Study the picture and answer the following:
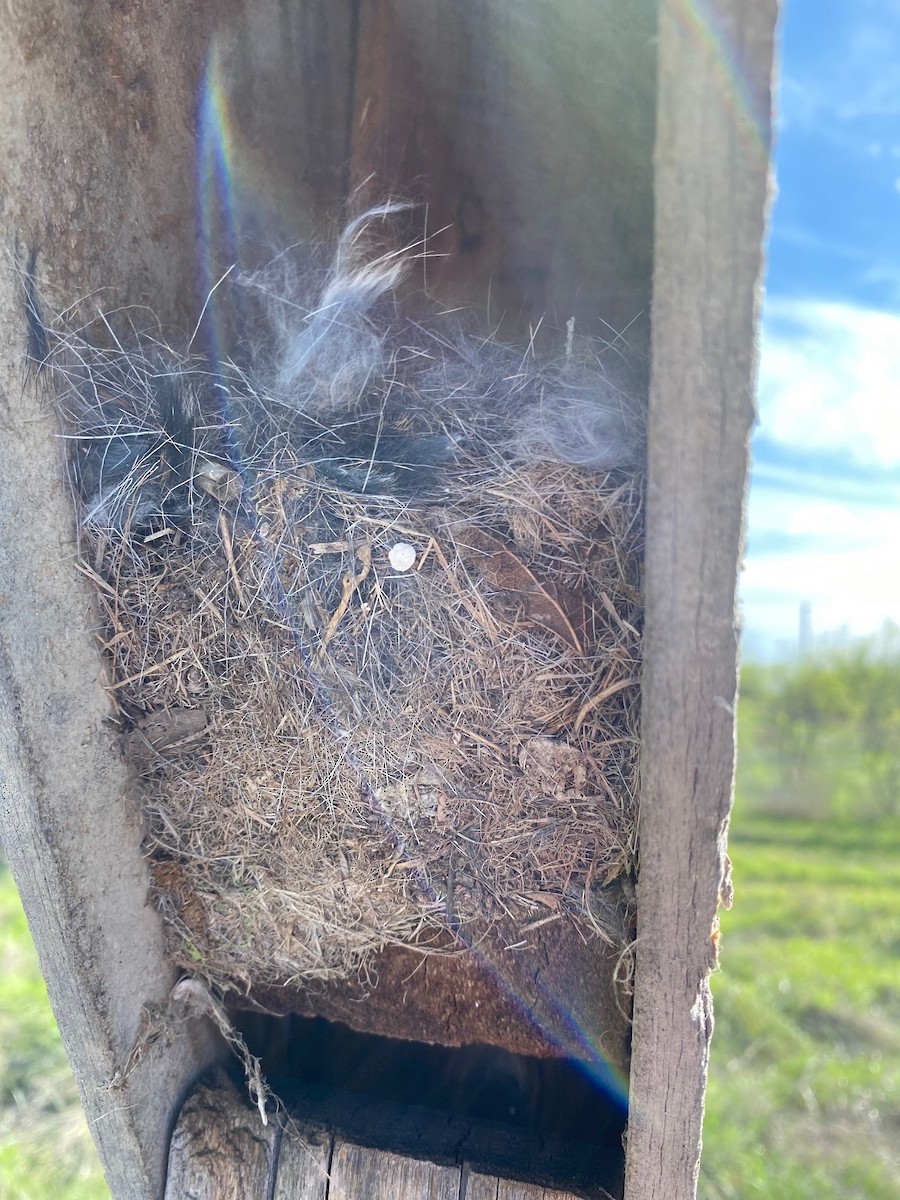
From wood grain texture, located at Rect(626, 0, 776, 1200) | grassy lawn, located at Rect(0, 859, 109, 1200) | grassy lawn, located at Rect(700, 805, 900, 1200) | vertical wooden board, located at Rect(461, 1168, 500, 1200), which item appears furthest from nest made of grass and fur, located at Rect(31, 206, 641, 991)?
grassy lawn, located at Rect(700, 805, 900, 1200)

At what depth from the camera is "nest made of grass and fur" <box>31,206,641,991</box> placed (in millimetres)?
1391

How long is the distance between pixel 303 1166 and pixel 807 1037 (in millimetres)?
5258

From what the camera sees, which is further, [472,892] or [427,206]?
[427,206]

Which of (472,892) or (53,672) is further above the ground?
(53,672)

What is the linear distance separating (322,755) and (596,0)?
5.52 feet

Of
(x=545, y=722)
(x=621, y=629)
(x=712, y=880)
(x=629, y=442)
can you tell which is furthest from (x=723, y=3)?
(x=712, y=880)

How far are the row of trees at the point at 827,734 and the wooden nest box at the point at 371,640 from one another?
9492 millimetres

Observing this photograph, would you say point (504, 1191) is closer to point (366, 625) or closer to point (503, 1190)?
point (503, 1190)

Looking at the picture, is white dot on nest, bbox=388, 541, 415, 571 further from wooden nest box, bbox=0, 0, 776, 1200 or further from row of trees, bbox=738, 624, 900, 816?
row of trees, bbox=738, 624, 900, 816

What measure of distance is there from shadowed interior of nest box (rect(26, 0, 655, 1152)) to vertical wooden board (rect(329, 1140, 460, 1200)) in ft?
0.73

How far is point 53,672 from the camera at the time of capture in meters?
1.46

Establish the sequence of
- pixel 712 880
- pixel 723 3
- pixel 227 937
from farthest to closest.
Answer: pixel 227 937
pixel 712 880
pixel 723 3

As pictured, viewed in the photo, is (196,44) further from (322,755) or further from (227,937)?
(227,937)

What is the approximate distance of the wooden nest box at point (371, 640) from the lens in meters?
1.16
